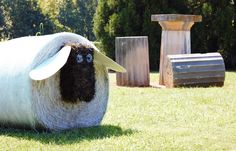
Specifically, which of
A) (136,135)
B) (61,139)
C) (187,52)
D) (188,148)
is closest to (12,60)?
(61,139)

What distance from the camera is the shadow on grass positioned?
604 centimetres

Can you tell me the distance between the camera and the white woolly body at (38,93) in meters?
6.30

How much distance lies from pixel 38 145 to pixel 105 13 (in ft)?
48.8

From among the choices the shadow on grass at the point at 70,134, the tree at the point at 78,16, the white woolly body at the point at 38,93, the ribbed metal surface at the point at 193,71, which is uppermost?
the white woolly body at the point at 38,93

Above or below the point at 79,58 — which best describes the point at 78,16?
below

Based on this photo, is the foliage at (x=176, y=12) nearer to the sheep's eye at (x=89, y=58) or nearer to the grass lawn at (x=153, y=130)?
the grass lawn at (x=153, y=130)

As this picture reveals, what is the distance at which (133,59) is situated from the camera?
1269cm

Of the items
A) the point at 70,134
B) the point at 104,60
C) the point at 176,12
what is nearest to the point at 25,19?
the point at 176,12

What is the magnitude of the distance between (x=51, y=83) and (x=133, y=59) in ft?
20.6

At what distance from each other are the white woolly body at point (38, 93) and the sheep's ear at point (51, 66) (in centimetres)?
Answer: 11

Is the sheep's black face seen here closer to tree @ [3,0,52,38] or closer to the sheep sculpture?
the sheep sculpture

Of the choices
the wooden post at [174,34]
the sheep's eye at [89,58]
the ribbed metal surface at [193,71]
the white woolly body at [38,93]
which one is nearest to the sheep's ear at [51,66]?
the white woolly body at [38,93]

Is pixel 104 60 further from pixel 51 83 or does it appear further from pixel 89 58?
pixel 51 83

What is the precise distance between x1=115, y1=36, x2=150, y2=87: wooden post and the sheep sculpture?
18.7 feet
